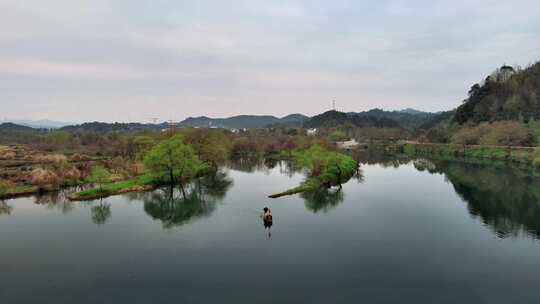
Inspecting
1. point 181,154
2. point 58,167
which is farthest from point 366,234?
point 58,167

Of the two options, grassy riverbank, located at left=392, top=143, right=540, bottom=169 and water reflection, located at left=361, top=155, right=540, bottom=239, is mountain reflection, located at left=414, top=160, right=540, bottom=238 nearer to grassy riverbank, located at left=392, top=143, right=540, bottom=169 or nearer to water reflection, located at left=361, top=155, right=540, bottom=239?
water reflection, located at left=361, top=155, right=540, bottom=239

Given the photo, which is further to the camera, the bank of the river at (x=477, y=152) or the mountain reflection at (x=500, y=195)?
the bank of the river at (x=477, y=152)

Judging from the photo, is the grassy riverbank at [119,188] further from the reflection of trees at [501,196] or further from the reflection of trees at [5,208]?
the reflection of trees at [501,196]

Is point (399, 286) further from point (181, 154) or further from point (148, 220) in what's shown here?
point (181, 154)

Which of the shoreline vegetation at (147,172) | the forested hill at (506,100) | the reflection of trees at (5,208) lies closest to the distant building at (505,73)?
the forested hill at (506,100)

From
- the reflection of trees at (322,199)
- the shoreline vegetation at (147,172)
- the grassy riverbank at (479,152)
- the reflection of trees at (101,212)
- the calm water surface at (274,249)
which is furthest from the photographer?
the grassy riverbank at (479,152)

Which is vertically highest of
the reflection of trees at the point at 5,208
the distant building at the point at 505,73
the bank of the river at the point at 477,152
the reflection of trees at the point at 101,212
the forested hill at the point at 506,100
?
the distant building at the point at 505,73

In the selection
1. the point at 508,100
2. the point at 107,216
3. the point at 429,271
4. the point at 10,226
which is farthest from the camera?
the point at 508,100

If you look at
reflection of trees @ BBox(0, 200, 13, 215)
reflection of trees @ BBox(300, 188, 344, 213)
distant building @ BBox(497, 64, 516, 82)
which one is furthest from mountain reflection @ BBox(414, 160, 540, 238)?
distant building @ BBox(497, 64, 516, 82)
